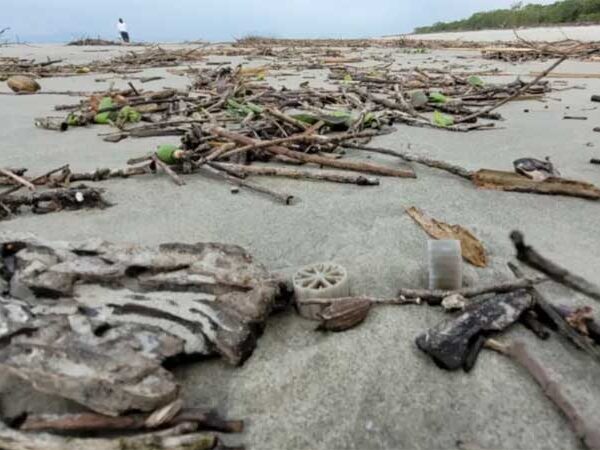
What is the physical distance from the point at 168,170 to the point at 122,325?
1781mm

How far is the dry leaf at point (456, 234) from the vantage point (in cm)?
183

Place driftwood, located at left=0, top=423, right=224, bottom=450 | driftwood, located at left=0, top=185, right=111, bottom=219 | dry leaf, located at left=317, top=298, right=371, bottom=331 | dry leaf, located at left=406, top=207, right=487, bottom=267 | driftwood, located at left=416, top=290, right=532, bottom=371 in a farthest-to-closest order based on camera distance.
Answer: driftwood, located at left=0, top=185, right=111, bottom=219 → dry leaf, located at left=406, top=207, right=487, bottom=267 → dry leaf, located at left=317, top=298, right=371, bottom=331 → driftwood, located at left=416, top=290, right=532, bottom=371 → driftwood, located at left=0, top=423, right=224, bottom=450

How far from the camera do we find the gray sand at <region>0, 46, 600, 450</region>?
1.18m

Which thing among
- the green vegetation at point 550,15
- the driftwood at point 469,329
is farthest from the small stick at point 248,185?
the green vegetation at point 550,15

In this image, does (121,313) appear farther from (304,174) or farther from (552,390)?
(304,174)

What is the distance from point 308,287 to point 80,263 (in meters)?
0.77

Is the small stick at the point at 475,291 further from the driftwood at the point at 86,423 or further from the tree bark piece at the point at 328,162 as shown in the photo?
the tree bark piece at the point at 328,162

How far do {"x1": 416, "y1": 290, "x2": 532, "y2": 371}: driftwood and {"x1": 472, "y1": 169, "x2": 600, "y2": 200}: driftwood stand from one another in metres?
1.23

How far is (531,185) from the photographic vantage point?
2.59 metres

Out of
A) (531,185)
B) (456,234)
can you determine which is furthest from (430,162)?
(456,234)

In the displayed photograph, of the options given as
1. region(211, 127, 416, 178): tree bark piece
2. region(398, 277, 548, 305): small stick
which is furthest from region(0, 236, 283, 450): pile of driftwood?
region(211, 127, 416, 178): tree bark piece

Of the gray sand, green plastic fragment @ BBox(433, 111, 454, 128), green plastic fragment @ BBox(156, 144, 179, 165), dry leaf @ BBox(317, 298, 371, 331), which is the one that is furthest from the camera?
green plastic fragment @ BBox(433, 111, 454, 128)

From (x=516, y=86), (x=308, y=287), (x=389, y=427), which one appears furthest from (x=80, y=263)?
A: (x=516, y=86)

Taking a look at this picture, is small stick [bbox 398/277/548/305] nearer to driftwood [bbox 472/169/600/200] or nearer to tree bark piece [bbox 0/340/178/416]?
tree bark piece [bbox 0/340/178/416]
